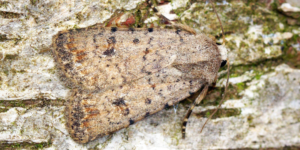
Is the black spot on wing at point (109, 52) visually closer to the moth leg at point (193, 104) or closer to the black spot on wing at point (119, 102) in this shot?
the black spot on wing at point (119, 102)

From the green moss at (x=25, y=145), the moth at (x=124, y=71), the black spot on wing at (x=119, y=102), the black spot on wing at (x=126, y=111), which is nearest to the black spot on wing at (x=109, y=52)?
the moth at (x=124, y=71)

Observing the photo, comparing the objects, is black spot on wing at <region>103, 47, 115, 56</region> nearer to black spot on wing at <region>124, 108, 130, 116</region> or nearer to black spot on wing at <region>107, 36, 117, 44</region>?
black spot on wing at <region>107, 36, 117, 44</region>

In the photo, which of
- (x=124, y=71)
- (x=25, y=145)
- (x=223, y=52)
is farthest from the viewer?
(x=223, y=52)

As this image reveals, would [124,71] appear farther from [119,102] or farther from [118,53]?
[119,102]

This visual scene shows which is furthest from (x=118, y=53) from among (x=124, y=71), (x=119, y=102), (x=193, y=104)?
(x=193, y=104)

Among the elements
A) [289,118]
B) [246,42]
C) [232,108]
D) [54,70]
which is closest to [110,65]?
[54,70]

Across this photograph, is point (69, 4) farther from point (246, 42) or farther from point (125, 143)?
point (246, 42)

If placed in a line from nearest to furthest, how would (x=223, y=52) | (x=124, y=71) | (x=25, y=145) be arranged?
(x=25, y=145) < (x=124, y=71) < (x=223, y=52)

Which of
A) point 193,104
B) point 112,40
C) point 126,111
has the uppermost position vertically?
point 112,40

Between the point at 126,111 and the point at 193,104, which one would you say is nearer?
the point at 126,111
